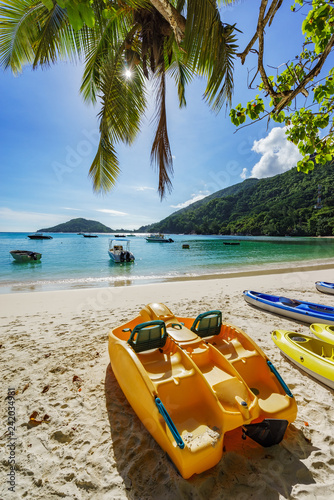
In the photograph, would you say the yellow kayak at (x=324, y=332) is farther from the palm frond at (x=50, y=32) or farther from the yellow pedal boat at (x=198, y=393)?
the palm frond at (x=50, y=32)

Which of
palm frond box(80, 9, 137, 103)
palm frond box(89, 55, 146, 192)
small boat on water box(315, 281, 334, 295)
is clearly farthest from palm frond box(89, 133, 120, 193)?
small boat on water box(315, 281, 334, 295)

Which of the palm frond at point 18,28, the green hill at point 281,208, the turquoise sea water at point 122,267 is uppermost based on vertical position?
the green hill at point 281,208

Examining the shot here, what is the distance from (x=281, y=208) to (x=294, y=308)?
89325 mm

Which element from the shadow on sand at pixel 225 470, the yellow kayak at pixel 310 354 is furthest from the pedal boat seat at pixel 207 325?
the yellow kayak at pixel 310 354

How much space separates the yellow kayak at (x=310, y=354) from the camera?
10.7ft

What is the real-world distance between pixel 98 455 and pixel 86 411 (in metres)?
0.67

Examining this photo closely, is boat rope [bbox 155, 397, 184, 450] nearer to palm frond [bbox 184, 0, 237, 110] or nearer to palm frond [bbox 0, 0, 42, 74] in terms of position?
palm frond [bbox 184, 0, 237, 110]

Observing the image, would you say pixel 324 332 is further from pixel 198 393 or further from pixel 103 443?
pixel 103 443

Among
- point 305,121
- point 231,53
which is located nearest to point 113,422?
point 231,53

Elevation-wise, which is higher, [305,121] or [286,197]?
[286,197]

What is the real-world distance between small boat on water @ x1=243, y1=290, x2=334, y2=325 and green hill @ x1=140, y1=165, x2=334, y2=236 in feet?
260

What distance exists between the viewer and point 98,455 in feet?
7.38

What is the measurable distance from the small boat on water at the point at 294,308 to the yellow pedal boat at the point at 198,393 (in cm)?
339

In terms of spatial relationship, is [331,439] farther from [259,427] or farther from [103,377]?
[103,377]
